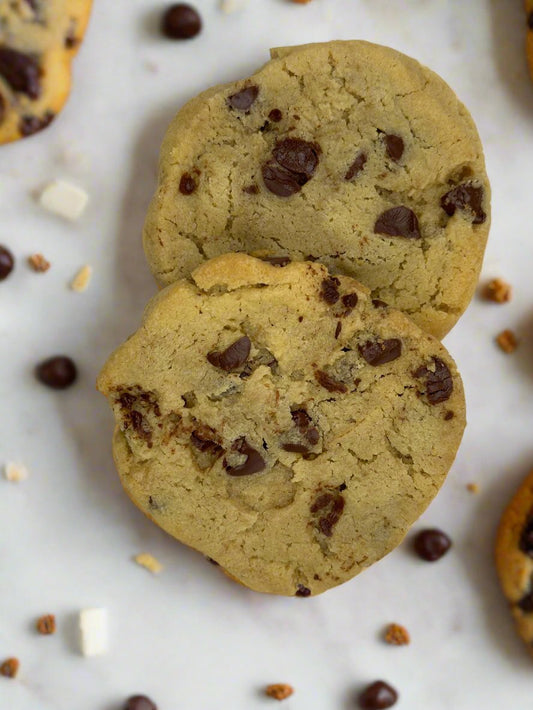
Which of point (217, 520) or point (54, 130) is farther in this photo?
point (54, 130)

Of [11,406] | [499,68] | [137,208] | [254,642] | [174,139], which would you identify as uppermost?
[499,68]

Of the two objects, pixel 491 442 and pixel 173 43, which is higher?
pixel 173 43

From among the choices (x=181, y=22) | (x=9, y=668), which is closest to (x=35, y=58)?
(x=181, y=22)

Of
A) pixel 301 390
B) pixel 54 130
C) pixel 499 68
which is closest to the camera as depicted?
pixel 301 390

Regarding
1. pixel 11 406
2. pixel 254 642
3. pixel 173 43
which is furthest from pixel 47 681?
pixel 173 43

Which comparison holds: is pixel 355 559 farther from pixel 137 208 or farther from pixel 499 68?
pixel 499 68

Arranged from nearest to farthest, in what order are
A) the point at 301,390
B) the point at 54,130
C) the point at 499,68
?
1. the point at 301,390
2. the point at 54,130
3. the point at 499,68

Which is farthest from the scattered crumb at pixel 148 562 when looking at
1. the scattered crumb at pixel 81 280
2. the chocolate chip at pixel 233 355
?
the scattered crumb at pixel 81 280
